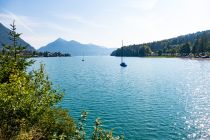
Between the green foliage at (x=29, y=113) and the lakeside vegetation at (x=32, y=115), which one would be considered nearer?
the lakeside vegetation at (x=32, y=115)

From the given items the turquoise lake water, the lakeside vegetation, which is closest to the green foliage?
the lakeside vegetation

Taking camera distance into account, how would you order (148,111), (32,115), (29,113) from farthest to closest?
(148,111) → (32,115) → (29,113)

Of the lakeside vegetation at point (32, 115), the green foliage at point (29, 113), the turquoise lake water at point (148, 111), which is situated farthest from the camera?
the turquoise lake water at point (148, 111)

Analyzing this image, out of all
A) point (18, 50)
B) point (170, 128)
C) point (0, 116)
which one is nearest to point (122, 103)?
point (170, 128)

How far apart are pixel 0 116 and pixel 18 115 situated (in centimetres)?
146

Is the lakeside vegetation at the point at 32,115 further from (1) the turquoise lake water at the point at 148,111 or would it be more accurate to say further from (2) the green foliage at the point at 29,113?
(1) the turquoise lake water at the point at 148,111

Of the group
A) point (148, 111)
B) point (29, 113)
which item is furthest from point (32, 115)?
point (148, 111)

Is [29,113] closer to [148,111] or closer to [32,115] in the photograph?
[32,115]

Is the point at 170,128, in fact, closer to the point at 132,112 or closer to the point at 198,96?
the point at 132,112

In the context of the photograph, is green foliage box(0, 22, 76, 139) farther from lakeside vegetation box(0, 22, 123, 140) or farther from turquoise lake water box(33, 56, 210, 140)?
turquoise lake water box(33, 56, 210, 140)

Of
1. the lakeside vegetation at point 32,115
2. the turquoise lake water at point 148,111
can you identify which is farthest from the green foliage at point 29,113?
the turquoise lake water at point 148,111

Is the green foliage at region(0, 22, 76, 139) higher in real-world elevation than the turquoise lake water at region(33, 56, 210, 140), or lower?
higher

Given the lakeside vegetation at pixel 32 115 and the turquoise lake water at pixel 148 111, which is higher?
the lakeside vegetation at pixel 32 115

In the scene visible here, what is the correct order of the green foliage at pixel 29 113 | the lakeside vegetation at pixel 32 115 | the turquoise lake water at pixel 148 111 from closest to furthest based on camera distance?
the lakeside vegetation at pixel 32 115 → the green foliage at pixel 29 113 → the turquoise lake water at pixel 148 111
